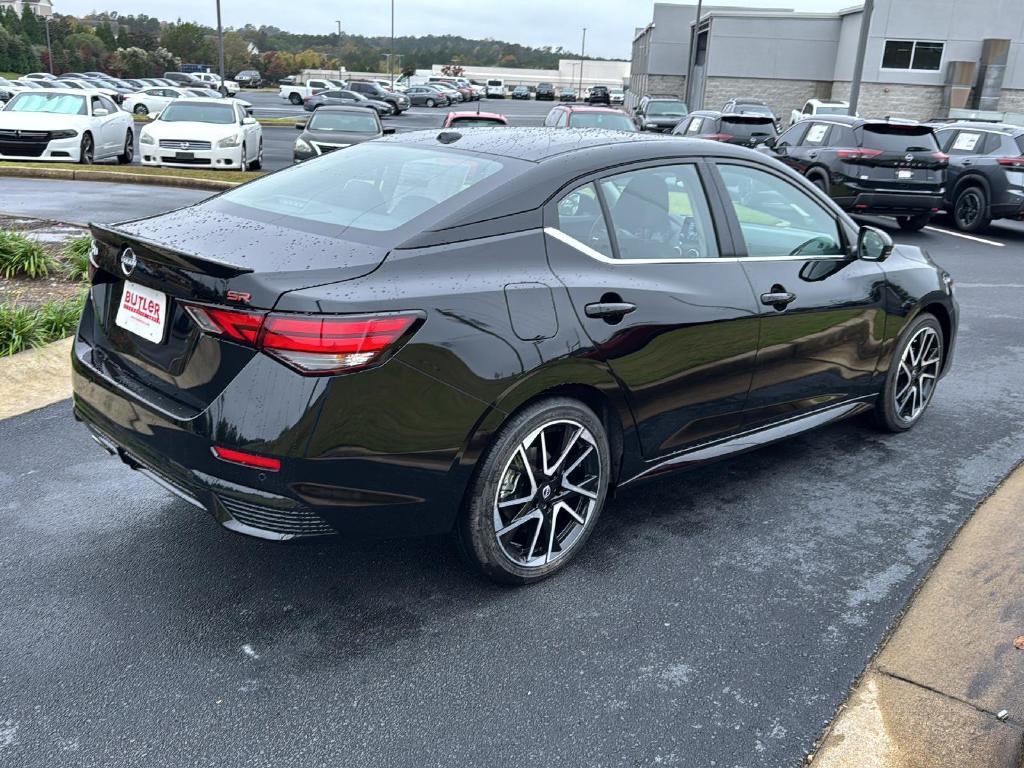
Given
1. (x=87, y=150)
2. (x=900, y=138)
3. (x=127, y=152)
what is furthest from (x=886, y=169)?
(x=127, y=152)

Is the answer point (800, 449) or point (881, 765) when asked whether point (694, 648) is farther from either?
point (800, 449)

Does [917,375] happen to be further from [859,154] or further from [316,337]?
[859,154]

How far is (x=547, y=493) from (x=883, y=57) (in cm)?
4878

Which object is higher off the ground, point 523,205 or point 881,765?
point 523,205

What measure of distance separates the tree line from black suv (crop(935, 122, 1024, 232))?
265 ft

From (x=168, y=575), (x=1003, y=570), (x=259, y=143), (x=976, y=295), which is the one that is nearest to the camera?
(x=168, y=575)

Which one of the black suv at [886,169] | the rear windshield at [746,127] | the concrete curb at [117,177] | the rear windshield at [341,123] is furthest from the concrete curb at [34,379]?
the rear windshield at [746,127]

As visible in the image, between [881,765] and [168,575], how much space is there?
99.6 inches

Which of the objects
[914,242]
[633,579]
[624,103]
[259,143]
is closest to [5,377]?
[633,579]

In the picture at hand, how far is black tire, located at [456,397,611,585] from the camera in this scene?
3.29 meters

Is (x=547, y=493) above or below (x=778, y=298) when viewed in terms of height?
below

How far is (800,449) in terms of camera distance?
17.1 ft

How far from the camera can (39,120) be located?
17375mm

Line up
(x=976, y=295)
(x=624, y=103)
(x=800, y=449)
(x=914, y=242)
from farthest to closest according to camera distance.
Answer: (x=624, y=103) < (x=914, y=242) < (x=976, y=295) < (x=800, y=449)
